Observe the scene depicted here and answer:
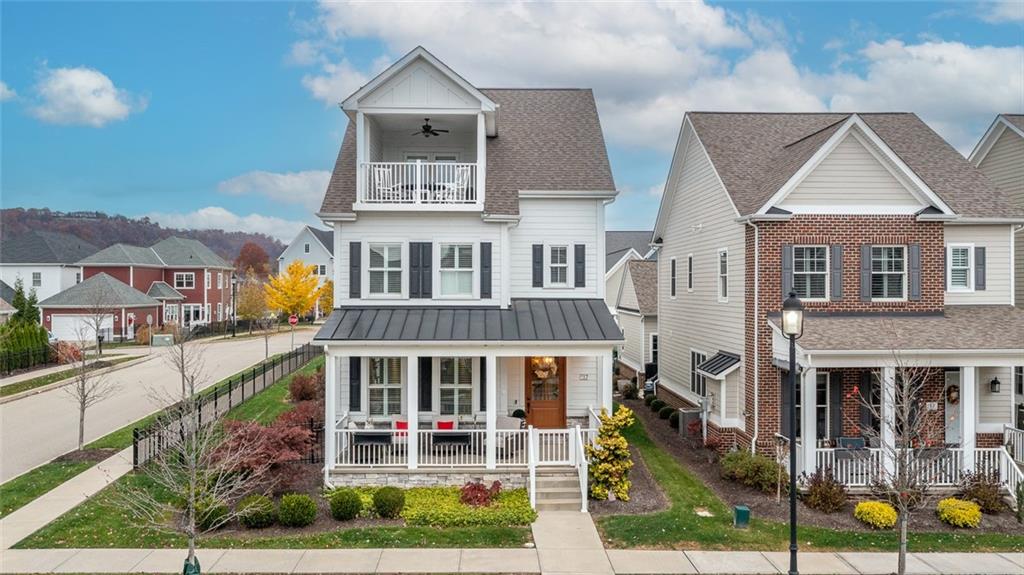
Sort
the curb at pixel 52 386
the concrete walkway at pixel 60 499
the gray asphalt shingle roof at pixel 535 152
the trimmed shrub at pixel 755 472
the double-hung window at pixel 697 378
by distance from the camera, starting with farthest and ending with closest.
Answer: the curb at pixel 52 386 < the double-hung window at pixel 697 378 < the gray asphalt shingle roof at pixel 535 152 < the trimmed shrub at pixel 755 472 < the concrete walkway at pixel 60 499

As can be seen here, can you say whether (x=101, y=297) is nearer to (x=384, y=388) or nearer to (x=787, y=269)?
(x=384, y=388)

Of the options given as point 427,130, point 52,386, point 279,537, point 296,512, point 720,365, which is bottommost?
point 279,537

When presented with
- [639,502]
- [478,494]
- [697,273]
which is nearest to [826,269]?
[697,273]

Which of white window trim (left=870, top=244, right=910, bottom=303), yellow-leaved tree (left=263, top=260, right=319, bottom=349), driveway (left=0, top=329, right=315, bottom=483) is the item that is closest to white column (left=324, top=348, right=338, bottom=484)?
driveway (left=0, top=329, right=315, bottom=483)

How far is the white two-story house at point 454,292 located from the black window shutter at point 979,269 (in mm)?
10100

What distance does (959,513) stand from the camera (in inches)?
484

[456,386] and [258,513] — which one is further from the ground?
[456,386]

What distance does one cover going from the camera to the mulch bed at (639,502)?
1294 cm

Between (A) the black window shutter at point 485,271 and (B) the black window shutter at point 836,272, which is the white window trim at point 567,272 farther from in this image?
(B) the black window shutter at point 836,272

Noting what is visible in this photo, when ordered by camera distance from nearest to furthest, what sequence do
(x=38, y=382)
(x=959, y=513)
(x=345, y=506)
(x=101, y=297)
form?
(x=345, y=506) < (x=959, y=513) < (x=38, y=382) < (x=101, y=297)

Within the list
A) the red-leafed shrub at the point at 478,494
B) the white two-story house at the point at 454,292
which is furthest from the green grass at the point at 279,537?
the white two-story house at the point at 454,292

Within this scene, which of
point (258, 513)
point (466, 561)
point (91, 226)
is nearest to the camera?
point (466, 561)

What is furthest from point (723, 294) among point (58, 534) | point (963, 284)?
point (58, 534)

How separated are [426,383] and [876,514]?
10534 millimetres
